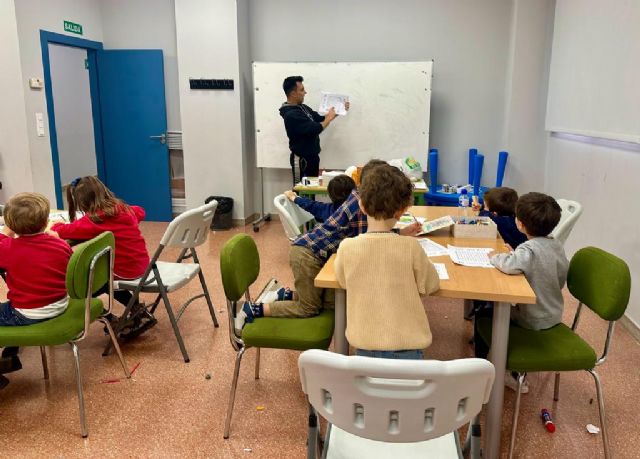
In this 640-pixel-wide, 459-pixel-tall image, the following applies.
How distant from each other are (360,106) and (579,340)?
4121 millimetres

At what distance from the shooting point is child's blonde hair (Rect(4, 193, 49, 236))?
2.24m

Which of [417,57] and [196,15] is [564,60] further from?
[196,15]

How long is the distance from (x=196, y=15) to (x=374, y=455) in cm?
534

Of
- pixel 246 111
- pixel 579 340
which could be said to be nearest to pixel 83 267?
pixel 579 340

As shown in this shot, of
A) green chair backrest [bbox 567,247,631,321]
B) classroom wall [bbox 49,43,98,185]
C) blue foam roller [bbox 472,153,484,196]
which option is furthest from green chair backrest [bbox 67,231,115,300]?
classroom wall [bbox 49,43,98,185]

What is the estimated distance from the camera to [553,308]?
2.10 metres

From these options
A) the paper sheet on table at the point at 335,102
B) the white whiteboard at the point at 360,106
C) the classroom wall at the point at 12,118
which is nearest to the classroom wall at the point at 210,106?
the white whiteboard at the point at 360,106

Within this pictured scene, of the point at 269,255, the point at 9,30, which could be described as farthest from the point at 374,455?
the point at 9,30

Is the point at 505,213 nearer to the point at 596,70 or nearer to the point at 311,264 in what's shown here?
the point at 311,264

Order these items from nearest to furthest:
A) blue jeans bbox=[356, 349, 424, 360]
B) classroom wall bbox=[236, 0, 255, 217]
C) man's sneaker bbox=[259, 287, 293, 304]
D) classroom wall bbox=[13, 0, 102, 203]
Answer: blue jeans bbox=[356, 349, 424, 360] → man's sneaker bbox=[259, 287, 293, 304] → classroom wall bbox=[13, 0, 102, 203] → classroom wall bbox=[236, 0, 255, 217]

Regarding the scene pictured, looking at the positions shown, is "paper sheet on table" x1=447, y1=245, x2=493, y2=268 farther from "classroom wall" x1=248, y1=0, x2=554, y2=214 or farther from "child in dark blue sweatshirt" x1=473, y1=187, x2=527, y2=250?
"classroom wall" x1=248, y1=0, x2=554, y2=214

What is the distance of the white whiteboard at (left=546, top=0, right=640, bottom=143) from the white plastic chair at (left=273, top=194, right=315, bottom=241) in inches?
78.6

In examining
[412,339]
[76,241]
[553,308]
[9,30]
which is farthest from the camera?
[9,30]

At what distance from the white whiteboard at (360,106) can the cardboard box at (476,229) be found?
127 inches
